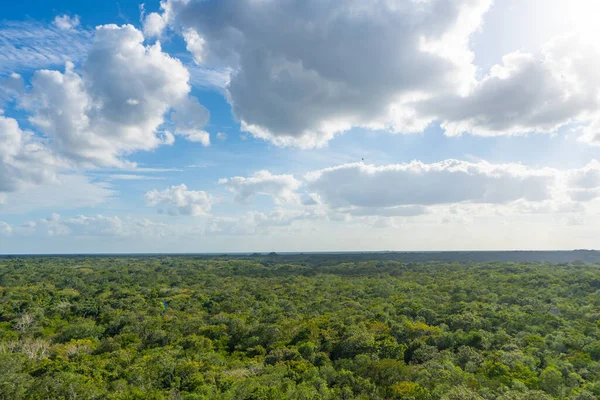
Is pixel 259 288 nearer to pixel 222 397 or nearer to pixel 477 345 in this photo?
pixel 477 345

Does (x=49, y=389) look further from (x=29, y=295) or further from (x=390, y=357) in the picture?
(x=29, y=295)

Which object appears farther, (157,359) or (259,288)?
(259,288)

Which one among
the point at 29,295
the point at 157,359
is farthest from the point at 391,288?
the point at 29,295

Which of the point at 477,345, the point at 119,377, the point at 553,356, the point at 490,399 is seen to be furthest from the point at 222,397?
the point at 553,356

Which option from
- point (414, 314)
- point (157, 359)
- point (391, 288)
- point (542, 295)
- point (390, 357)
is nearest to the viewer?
point (157, 359)

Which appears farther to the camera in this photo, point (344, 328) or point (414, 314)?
point (414, 314)

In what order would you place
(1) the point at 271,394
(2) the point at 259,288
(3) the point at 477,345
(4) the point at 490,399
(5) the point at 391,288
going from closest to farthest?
(4) the point at 490,399
(1) the point at 271,394
(3) the point at 477,345
(5) the point at 391,288
(2) the point at 259,288
